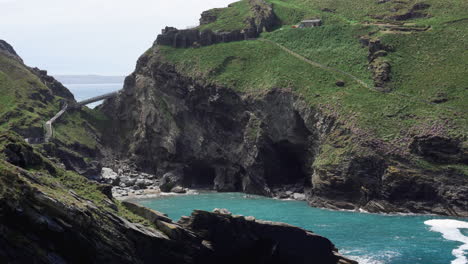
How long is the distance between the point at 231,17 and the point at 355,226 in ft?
326

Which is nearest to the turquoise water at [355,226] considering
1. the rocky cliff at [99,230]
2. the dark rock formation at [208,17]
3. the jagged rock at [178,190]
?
the jagged rock at [178,190]

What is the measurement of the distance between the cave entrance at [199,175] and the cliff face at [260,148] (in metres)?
0.22

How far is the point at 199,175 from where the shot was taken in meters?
143

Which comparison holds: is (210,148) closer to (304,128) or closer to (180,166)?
(180,166)

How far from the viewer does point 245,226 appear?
5112cm

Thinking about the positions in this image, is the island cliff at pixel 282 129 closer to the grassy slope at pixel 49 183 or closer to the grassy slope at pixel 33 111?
the grassy slope at pixel 33 111

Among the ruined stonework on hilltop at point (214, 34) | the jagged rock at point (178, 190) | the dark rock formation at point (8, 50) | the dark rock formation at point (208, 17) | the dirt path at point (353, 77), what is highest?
the dark rock formation at point (208, 17)

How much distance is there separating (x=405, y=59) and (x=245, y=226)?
91192 millimetres

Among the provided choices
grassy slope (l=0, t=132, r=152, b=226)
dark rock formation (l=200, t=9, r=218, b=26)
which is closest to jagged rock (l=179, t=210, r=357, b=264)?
grassy slope (l=0, t=132, r=152, b=226)

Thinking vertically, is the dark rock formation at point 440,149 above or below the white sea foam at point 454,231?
above

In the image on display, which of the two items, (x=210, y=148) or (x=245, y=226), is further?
(x=210, y=148)

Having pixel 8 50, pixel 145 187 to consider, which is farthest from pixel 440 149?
pixel 8 50

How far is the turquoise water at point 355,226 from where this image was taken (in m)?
71.9

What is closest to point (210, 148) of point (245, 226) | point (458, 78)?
point (458, 78)
